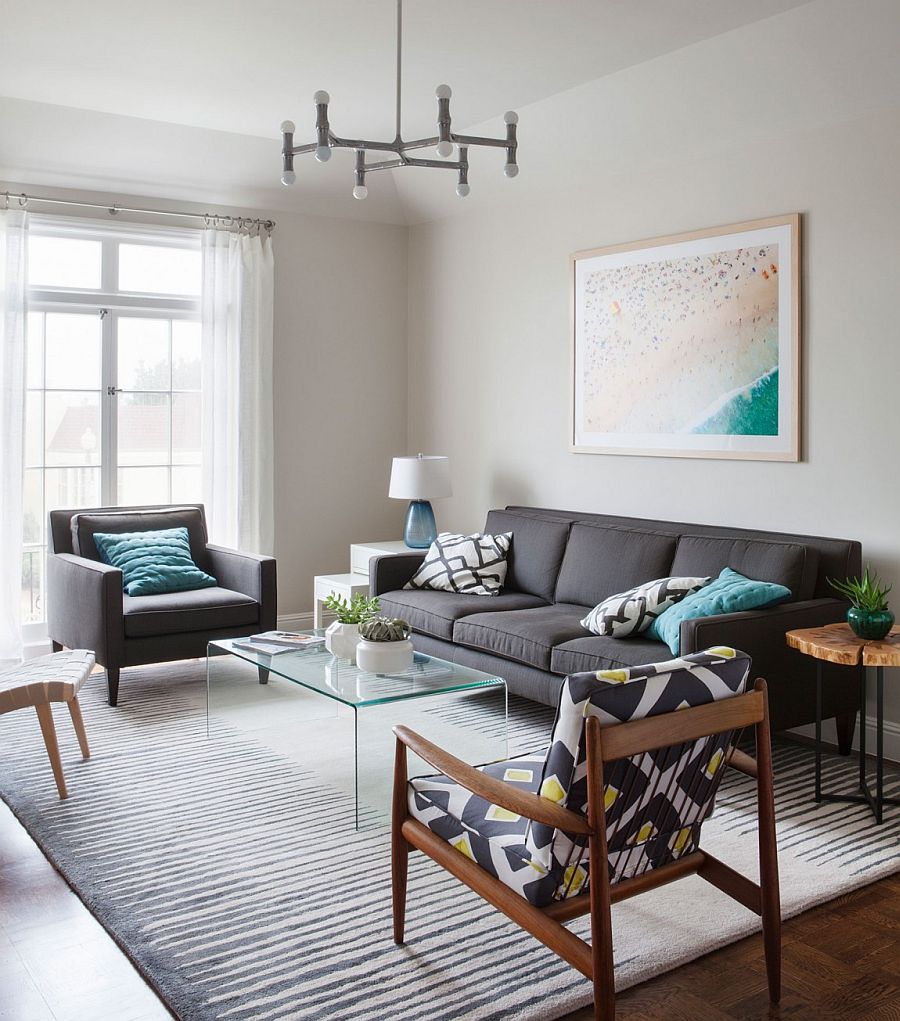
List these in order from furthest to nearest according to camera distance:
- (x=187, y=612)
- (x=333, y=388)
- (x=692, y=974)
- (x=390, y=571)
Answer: (x=333, y=388), (x=390, y=571), (x=187, y=612), (x=692, y=974)

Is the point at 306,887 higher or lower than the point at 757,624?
lower

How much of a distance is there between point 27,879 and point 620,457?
132 inches

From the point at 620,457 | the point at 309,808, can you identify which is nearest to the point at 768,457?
the point at 620,457

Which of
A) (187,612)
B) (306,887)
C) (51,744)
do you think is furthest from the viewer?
(187,612)

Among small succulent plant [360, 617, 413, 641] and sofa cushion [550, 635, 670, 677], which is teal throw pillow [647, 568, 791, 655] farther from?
small succulent plant [360, 617, 413, 641]

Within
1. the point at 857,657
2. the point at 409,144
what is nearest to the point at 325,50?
the point at 409,144

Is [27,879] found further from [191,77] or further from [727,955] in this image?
[191,77]

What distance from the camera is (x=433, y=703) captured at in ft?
12.2

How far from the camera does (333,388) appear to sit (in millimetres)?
6547

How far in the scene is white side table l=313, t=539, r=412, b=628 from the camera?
5793 mm

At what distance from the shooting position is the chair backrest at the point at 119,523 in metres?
5.32

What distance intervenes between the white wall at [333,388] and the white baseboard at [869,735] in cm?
324

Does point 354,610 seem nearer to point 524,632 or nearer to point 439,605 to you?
point 524,632

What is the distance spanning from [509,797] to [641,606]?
6.88 feet
